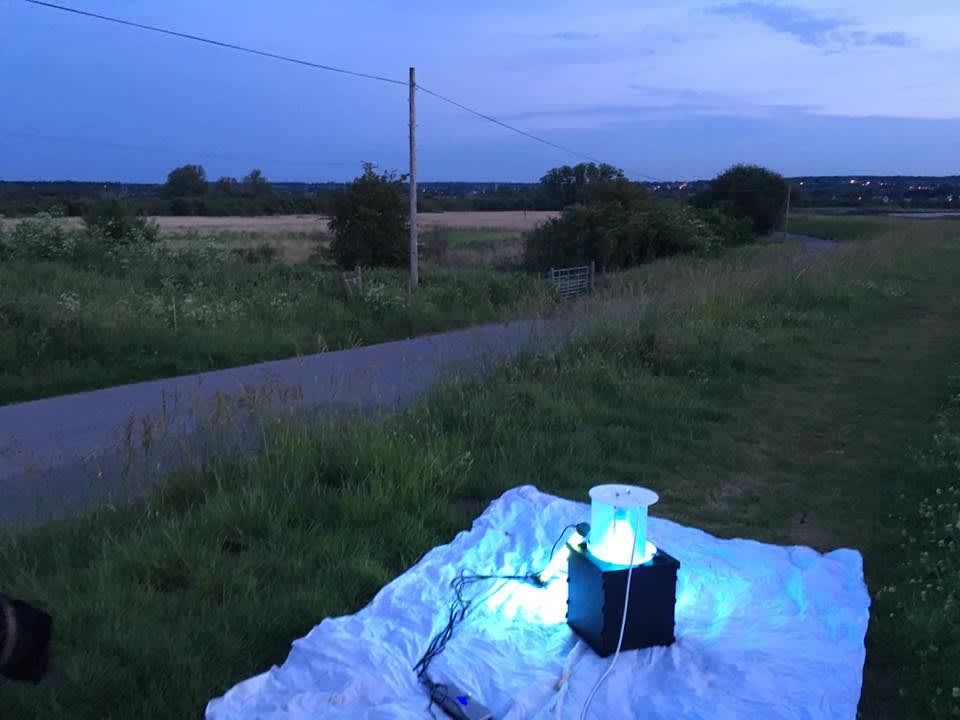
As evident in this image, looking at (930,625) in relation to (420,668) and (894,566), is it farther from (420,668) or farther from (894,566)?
(420,668)

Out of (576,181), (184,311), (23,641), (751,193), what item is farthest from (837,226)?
(23,641)

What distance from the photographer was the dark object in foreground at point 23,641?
8.18 ft

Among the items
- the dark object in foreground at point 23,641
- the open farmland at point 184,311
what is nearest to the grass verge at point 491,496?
the dark object in foreground at point 23,641

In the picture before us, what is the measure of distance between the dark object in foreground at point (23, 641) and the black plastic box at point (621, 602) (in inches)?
82.7

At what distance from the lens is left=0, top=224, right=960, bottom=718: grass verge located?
11.6ft

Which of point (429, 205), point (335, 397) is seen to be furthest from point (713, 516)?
point (429, 205)

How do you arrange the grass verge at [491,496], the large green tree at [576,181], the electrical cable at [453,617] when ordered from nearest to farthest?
the electrical cable at [453,617] → the grass verge at [491,496] → the large green tree at [576,181]

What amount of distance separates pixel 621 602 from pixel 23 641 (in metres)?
2.24

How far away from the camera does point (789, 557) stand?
461 centimetres

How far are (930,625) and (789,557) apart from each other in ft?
2.94

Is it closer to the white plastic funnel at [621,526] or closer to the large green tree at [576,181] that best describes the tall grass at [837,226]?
the large green tree at [576,181]

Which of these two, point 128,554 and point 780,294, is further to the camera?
point 780,294

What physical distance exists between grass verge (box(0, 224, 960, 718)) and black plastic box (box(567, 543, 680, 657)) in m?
0.87

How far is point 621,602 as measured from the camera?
3621mm
